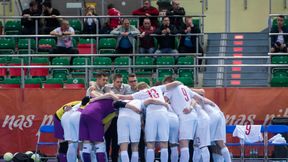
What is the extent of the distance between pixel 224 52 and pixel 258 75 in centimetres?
203

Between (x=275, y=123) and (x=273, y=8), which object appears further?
(x=273, y=8)

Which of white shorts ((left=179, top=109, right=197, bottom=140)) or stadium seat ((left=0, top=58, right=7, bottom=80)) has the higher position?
stadium seat ((left=0, top=58, right=7, bottom=80))

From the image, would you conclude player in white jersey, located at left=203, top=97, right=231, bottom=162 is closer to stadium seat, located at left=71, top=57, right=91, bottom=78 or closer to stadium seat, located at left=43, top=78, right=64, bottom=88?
stadium seat, located at left=43, top=78, right=64, bottom=88

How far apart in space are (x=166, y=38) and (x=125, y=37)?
1086 mm

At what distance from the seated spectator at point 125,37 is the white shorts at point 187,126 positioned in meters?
6.55

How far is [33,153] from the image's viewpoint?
2569 cm

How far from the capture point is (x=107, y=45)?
97.0 feet

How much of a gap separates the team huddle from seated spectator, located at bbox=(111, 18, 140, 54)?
570 centimetres

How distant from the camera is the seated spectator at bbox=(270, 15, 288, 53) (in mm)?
28266

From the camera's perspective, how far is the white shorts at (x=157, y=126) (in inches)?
868

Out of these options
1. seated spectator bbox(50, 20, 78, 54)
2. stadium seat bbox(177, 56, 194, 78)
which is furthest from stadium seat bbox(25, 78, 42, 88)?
stadium seat bbox(177, 56, 194, 78)

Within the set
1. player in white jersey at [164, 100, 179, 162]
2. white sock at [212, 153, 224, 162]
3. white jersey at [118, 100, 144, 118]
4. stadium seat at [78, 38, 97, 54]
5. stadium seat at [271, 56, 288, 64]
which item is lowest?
white sock at [212, 153, 224, 162]

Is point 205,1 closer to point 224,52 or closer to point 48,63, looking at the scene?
point 224,52

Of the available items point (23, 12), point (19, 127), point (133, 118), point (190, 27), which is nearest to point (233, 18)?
point (190, 27)
